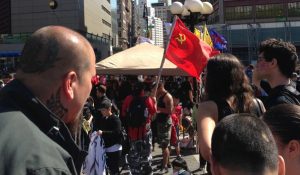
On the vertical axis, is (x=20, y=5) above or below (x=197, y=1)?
above

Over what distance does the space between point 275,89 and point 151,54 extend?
10.6 meters

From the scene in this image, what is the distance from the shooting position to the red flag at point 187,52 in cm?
725

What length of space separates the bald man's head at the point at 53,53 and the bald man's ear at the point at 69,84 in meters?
0.03

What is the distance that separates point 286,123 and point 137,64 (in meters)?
11.4

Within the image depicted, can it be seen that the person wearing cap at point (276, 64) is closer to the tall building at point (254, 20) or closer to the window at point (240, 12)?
the tall building at point (254, 20)

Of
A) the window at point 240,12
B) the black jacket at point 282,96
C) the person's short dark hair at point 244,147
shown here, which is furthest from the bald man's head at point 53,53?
the window at point 240,12

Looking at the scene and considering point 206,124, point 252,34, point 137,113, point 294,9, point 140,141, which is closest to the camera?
point 206,124

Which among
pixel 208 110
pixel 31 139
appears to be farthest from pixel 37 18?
pixel 31 139

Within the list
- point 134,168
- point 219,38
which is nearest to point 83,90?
point 134,168

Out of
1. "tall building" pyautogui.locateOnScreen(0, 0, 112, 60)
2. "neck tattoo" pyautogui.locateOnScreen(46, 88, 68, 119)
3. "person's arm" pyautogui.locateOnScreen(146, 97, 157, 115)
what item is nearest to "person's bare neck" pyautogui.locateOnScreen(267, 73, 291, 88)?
"neck tattoo" pyautogui.locateOnScreen(46, 88, 68, 119)

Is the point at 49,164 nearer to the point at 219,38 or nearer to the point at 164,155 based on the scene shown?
the point at 164,155

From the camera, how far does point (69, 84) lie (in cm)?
202

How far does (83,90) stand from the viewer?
2.09m

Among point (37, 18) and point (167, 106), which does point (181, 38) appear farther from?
point (37, 18)
